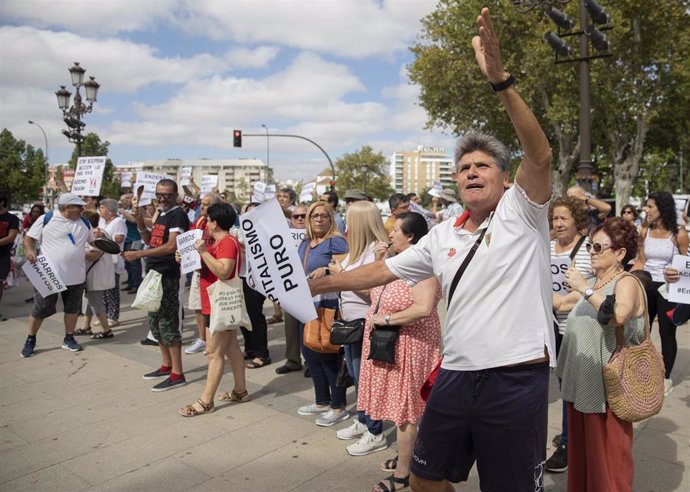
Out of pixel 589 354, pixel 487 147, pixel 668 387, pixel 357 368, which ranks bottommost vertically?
pixel 668 387

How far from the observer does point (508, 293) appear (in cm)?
215

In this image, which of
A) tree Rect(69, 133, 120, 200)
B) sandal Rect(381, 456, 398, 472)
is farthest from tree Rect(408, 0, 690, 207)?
tree Rect(69, 133, 120, 200)

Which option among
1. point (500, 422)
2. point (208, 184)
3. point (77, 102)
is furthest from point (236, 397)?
point (77, 102)

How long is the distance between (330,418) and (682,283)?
3.12 metres

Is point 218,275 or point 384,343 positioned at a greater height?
point 218,275

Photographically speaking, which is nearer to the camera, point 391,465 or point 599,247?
point 599,247

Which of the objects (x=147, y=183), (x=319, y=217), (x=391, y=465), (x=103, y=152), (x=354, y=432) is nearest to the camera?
(x=391, y=465)

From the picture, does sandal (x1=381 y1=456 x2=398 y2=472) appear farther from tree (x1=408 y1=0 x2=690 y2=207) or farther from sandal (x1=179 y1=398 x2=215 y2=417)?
tree (x1=408 y1=0 x2=690 y2=207)

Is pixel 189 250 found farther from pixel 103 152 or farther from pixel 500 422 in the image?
pixel 103 152

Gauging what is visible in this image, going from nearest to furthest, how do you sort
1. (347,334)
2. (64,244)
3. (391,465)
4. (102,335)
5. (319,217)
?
(391,465) < (347,334) < (319,217) < (64,244) < (102,335)

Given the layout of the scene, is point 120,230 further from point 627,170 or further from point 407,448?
point 627,170

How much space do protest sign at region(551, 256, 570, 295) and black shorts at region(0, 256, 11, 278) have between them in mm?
8548

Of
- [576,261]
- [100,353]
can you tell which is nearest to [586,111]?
[576,261]

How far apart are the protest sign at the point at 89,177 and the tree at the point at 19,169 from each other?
36.7 metres
